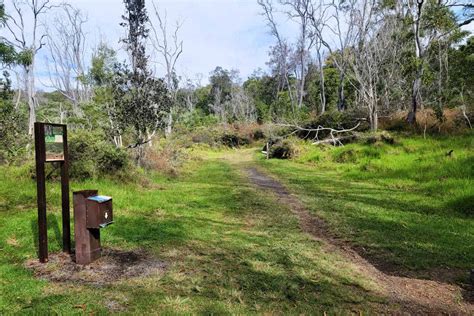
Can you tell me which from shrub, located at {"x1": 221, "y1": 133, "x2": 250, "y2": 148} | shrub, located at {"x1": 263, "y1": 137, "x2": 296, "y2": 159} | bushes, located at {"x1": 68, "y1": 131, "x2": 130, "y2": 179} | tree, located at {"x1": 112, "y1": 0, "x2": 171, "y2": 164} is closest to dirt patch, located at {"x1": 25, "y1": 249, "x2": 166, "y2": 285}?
bushes, located at {"x1": 68, "y1": 131, "x2": 130, "y2": 179}

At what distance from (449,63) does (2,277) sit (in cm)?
2691

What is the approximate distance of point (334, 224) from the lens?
5.97m

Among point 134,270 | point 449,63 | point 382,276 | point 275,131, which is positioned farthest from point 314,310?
point 449,63

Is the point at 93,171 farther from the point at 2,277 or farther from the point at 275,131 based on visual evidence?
the point at 275,131

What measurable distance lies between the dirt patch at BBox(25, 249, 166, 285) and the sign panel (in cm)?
129

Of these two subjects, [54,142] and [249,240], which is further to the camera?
[249,240]

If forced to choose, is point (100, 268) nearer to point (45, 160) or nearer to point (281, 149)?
point (45, 160)

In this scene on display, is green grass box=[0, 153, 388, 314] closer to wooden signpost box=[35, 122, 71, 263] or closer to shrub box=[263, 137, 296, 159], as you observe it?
wooden signpost box=[35, 122, 71, 263]

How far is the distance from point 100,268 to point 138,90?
7.88 metres

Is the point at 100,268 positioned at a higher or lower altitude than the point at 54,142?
lower

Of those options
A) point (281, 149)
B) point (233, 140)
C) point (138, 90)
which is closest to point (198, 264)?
point (138, 90)

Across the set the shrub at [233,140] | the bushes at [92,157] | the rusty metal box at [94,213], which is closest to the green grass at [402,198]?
the rusty metal box at [94,213]

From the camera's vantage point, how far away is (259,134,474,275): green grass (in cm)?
464

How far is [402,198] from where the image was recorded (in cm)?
797
